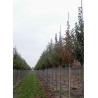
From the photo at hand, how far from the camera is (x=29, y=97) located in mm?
9391

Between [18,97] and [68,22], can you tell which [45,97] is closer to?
A: [18,97]

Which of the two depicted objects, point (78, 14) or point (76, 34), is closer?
point (78, 14)

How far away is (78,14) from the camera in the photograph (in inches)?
188

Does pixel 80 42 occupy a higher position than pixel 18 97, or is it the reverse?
pixel 80 42

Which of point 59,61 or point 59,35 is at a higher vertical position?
point 59,35

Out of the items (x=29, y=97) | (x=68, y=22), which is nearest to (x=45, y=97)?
(x=29, y=97)

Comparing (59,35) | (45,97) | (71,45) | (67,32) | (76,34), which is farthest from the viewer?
(59,35)

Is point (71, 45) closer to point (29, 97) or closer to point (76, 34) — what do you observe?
point (76, 34)

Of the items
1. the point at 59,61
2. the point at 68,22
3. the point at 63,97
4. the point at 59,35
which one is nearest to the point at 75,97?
the point at 63,97

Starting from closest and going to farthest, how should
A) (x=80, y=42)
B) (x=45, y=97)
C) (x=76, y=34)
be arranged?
(x=80, y=42) < (x=76, y=34) < (x=45, y=97)

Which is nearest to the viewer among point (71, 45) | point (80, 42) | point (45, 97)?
point (80, 42)

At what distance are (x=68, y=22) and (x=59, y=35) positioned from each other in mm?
3106

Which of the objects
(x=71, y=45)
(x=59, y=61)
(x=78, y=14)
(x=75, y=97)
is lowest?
(x=75, y=97)

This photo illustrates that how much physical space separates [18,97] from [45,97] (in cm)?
230
